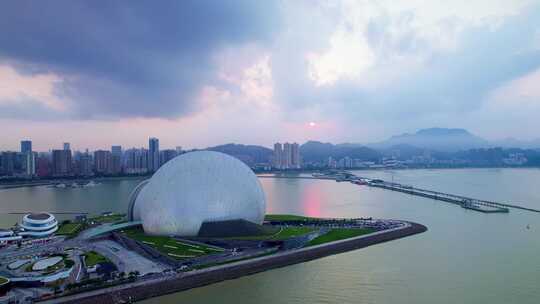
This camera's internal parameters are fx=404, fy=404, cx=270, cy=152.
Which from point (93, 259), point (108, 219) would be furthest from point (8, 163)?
point (93, 259)

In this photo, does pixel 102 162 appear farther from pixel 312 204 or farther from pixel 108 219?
pixel 108 219

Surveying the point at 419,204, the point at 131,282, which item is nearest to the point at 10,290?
the point at 131,282

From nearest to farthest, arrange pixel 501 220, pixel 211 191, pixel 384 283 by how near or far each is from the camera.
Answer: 1. pixel 384 283
2. pixel 211 191
3. pixel 501 220

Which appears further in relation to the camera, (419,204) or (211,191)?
(419,204)

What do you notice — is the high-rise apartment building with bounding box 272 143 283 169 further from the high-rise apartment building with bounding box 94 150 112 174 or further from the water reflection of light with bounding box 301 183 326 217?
the water reflection of light with bounding box 301 183 326 217

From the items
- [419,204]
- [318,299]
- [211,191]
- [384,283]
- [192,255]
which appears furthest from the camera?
[419,204]

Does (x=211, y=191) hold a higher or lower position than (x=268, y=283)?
higher

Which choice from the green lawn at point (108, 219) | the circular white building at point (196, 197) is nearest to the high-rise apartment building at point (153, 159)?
the green lawn at point (108, 219)

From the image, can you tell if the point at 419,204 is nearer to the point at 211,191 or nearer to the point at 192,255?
the point at 211,191
